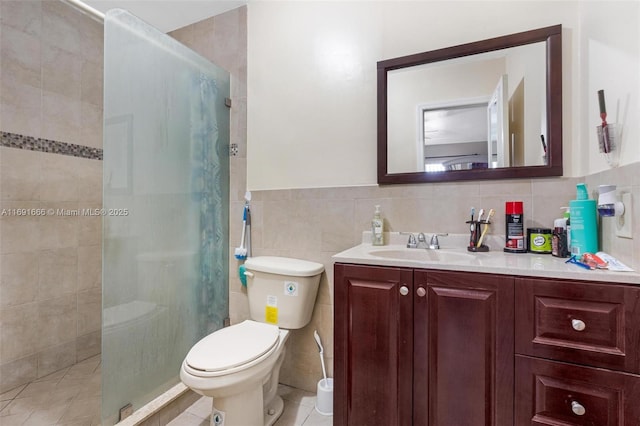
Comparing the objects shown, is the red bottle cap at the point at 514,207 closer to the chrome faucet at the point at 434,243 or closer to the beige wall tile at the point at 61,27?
the chrome faucet at the point at 434,243

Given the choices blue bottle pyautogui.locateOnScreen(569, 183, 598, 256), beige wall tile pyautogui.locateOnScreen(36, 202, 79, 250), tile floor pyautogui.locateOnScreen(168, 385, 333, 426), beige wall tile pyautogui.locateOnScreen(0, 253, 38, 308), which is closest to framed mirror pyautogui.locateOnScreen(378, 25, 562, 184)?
blue bottle pyautogui.locateOnScreen(569, 183, 598, 256)

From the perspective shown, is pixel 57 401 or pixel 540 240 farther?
pixel 57 401

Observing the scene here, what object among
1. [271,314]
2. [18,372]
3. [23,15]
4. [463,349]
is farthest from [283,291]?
[23,15]

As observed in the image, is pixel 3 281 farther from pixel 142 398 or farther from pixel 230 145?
pixel 230 145

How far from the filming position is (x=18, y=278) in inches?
66.8

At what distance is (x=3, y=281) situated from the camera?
164 centimetres

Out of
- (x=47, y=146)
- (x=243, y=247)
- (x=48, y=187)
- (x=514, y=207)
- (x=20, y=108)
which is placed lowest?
(x=243, y=247)

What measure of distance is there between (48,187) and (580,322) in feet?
8.82

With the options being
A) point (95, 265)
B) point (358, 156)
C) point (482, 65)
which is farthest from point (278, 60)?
point (95, 265)

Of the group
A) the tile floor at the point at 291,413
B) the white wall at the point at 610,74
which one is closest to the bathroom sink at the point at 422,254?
the white wall at the point at 610,74

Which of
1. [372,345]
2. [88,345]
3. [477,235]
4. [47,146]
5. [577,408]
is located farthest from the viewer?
[88,345]

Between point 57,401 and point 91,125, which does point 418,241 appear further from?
point 91,125

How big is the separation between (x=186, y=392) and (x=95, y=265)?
1.20 m

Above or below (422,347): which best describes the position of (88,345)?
below
